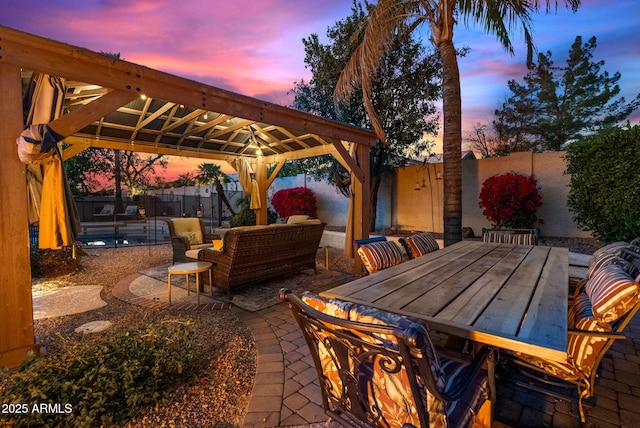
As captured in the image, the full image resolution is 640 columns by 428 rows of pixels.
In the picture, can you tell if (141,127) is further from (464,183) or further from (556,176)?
(556,176)

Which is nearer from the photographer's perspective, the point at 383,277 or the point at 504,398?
the point at 504,398

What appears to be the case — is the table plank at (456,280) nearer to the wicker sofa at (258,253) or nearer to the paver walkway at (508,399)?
the paver walkway at (508,399)

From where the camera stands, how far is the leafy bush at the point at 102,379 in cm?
169

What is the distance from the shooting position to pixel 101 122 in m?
5.82

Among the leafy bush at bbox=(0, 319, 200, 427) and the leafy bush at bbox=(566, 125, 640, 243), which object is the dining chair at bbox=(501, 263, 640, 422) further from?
the leafy bush at bbox=(566, 125, 640, 243)

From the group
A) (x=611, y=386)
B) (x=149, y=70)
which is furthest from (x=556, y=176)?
(x=149, y=70)

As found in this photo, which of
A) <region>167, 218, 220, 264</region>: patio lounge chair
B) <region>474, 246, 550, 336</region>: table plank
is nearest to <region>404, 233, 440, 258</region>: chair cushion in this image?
<region>474, 246, 550, 336</region>: table plank

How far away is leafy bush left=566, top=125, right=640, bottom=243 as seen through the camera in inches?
181

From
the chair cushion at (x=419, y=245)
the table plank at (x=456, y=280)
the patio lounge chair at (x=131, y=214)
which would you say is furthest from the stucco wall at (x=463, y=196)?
the patio lounge chair at (x=131, y=214)

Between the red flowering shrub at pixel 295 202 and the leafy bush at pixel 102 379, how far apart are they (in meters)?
8.76

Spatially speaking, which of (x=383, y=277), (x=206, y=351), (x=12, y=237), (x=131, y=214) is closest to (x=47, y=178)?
(x=12, y=237)

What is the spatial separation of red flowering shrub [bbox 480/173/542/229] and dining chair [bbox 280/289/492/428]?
5.93 metres

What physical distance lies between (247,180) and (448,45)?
237 inches

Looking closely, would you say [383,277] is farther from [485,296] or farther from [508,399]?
[508,399]
